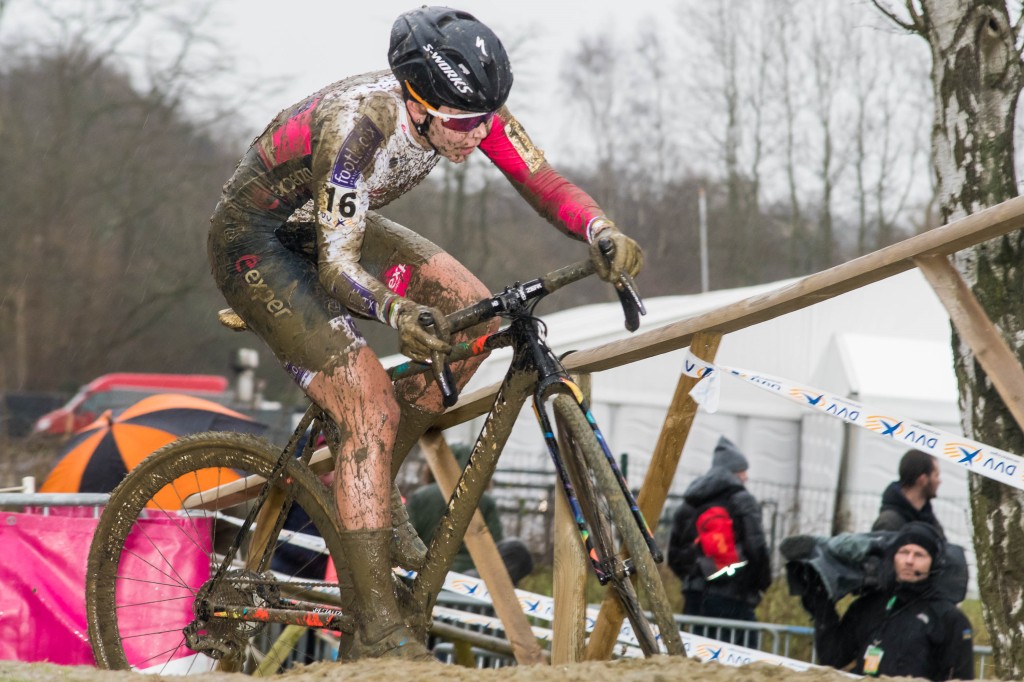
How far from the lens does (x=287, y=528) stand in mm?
5762

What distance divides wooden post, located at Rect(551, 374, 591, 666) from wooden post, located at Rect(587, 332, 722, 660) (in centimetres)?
7

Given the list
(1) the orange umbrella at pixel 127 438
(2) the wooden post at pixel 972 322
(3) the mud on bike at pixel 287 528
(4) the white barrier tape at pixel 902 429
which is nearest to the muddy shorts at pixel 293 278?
(3) the mud on bike at pixel 287 528

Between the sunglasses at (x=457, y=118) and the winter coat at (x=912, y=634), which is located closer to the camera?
the sunglasses at (x=457, y=118)

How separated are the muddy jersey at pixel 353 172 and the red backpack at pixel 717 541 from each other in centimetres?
370

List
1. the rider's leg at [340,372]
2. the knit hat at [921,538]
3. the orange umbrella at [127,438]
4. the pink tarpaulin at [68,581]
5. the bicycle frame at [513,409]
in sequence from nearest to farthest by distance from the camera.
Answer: the bicycle frame at [513,409] < the rider's leg at [340,372] < the pink tarpaulin at [68,581] < the knit hat at [921,538] < the orange umbrella at [127,438]

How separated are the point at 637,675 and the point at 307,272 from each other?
1.86 m

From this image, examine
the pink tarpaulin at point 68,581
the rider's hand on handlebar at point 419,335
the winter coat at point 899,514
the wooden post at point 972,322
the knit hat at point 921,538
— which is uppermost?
the wooden post at point 972,322

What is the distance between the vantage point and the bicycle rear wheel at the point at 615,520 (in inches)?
121

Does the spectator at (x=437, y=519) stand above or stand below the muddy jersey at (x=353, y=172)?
below

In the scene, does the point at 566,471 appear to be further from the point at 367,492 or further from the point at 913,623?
the point at 913,623

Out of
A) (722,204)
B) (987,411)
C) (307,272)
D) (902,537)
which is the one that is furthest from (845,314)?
(722,204)

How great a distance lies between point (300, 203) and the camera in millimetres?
3957

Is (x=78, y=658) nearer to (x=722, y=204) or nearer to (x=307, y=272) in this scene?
(x=307, y=272)

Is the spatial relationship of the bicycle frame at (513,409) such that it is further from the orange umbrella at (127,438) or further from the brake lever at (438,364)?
the orange umbrella at (127,438)
